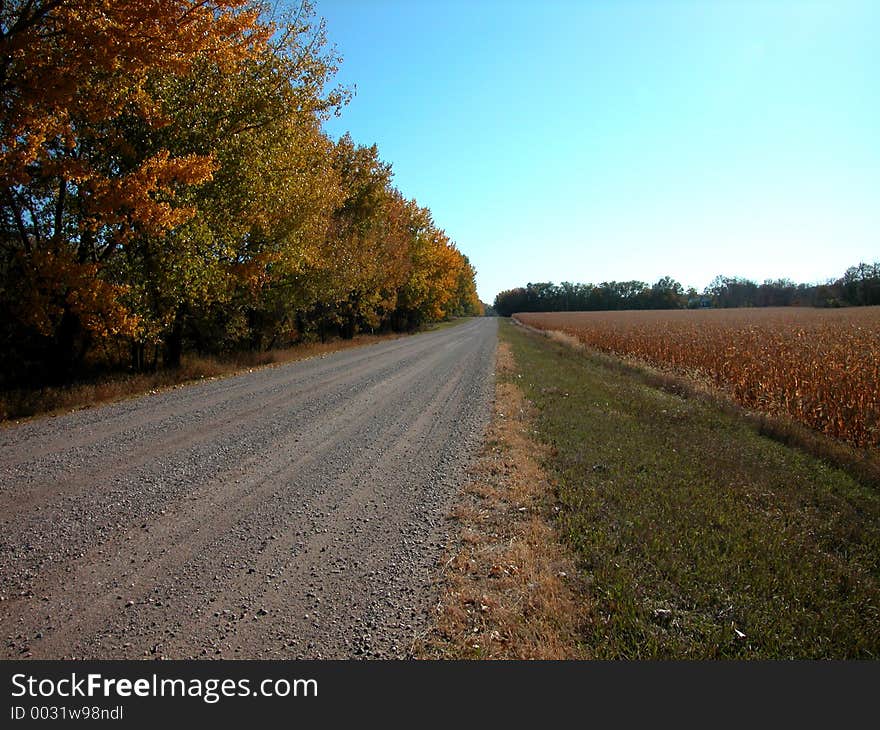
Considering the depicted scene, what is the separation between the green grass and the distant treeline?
87.0m

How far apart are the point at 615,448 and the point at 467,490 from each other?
2.71 meters

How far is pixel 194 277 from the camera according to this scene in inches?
496

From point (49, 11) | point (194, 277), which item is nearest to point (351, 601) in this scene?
point (49, 11)

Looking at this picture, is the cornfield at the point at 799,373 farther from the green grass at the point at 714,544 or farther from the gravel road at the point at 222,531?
the gravel road at the point at 222,531

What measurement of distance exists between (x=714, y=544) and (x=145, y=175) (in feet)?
37.2

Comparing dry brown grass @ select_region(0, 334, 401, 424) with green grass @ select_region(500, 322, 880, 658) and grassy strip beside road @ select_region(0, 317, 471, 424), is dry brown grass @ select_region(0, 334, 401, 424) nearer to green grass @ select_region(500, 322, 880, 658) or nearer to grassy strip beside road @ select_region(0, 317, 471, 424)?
grassy strip beside road @ select_region(0, 317, 471, 424)

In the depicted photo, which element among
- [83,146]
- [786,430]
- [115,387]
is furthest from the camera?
[83,146]

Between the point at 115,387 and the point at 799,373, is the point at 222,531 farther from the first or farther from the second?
the point at 799,373

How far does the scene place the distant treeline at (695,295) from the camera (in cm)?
7519

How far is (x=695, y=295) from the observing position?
132 meters

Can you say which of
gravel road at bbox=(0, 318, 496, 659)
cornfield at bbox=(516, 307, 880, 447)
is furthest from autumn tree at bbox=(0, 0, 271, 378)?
cornfield at bbox=(516, 307, 880, 447)

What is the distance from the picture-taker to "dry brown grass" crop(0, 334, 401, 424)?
8.99 metres

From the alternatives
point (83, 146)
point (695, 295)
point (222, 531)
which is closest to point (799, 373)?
point (222, 531)

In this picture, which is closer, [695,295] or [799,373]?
[799,373]
